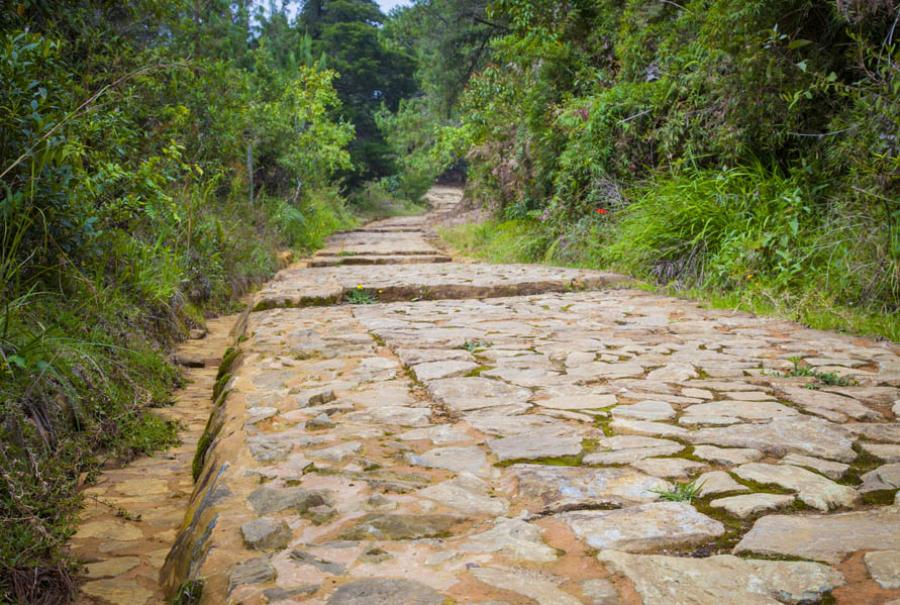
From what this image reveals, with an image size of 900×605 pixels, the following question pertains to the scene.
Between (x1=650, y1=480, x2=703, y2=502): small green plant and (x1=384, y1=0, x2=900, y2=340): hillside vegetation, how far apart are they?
90.2 inches

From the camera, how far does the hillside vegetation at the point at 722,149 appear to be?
3555 mm

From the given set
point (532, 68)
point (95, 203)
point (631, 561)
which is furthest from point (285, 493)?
point (532, 68)

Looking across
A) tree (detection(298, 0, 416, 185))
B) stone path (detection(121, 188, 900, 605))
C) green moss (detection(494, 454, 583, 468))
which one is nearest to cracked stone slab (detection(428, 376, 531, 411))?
stone path (detection(121, 188, 900, 605))

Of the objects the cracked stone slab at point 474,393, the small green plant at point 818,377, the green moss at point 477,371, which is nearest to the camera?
the cracked stone slab at point 474,393

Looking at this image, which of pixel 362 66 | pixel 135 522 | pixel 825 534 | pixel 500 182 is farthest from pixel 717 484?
pixel 362 66

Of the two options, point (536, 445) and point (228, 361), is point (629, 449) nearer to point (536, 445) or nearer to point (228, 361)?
point (536, 445)

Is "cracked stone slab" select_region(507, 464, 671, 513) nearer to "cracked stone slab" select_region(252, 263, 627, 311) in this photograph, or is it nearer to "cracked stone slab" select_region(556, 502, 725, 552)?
"cracked stone slab" select_region(556, 502, 725, 552)

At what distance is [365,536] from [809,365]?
2034 mm

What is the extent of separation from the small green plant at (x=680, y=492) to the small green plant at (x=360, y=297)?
11.4 ft

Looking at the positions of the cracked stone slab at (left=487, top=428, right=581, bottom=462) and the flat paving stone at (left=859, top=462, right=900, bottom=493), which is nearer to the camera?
the flat paving stone at (left=859, top=462, right=900, bottom=493)

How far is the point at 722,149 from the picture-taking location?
A: 16.3ft

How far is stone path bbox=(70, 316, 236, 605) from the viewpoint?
1.59m


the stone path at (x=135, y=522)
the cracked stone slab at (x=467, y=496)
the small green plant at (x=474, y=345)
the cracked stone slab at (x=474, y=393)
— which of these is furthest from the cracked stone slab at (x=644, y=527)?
the small green plant at (x=474, y=345)

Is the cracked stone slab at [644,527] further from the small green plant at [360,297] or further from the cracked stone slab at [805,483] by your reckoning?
the small green plant at [360,297]
